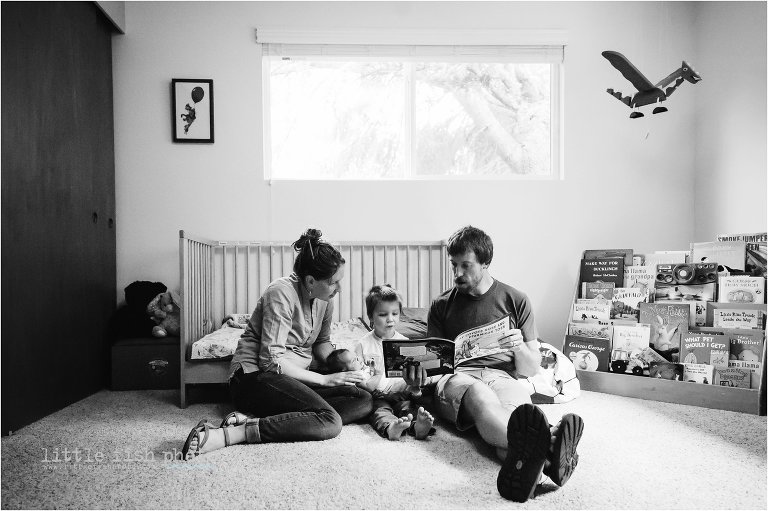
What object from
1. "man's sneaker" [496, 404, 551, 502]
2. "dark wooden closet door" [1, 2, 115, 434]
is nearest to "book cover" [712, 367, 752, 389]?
"man's sneaker" [496, 404, 551, 502]

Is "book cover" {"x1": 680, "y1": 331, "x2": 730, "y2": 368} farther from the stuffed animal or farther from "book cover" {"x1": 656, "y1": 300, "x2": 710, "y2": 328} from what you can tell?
the stuffed animal

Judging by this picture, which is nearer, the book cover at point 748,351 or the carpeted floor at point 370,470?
the carpeted floor at point 370,470

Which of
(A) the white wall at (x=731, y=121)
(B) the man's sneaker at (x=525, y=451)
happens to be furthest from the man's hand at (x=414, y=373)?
(A) the white wall at (x=731, y=121)

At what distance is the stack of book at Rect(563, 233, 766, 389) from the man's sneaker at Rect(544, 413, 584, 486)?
137cm

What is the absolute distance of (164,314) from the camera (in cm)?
291

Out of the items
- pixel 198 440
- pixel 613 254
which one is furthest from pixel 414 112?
pixel 198 440

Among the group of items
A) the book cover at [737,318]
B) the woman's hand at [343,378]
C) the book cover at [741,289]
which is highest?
the book cover at [741,289]

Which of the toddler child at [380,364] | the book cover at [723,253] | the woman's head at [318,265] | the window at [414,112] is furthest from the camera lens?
the window at [414,112]

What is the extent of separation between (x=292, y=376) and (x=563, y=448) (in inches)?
36.8

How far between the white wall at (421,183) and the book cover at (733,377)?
1091 millimetres

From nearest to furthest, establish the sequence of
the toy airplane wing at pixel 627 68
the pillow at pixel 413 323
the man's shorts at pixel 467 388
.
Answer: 1. the man's shorts at pixel 467 388
2. the toy airplane wing at pixel 627 68
3. the pillow at pixel 413 323

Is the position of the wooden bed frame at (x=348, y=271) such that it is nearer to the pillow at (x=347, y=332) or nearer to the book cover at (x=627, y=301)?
the pillow at (x=347, y=332)

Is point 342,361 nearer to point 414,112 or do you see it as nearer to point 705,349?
Answer: point 705,349

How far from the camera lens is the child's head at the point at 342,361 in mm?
2023
